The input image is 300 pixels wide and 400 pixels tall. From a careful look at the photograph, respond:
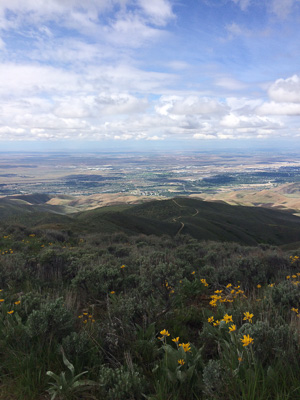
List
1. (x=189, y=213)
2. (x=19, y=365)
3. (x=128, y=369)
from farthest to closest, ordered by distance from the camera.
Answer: (x=189, y=213), (x=19, y=365), (x=128, y=369)

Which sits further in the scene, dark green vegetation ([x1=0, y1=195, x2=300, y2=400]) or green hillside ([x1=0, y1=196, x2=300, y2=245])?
green hillside ([x1=0, y1=196, x2=300, y2=245])

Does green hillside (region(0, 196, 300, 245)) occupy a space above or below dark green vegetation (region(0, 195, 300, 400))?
below

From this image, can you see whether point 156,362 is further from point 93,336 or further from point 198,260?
point 198,260

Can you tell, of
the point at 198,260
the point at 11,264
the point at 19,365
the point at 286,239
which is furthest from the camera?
the point at 286,239

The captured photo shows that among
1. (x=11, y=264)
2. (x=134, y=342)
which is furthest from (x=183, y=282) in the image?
(x=11, y=264)

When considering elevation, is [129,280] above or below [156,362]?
below

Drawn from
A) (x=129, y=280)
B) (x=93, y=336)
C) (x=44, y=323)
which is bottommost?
(x=129, y=280)

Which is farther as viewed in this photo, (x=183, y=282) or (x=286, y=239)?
(x=286, y=239)

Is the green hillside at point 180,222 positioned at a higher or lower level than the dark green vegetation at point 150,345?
lower

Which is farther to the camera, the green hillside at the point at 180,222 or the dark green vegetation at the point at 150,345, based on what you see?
the green hillside at the point at 180,222

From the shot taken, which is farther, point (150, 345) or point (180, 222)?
point (180, 222)

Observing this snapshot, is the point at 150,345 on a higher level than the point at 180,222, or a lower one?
higher

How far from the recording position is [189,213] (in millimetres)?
61781

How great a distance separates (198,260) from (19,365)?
7.56 meters
